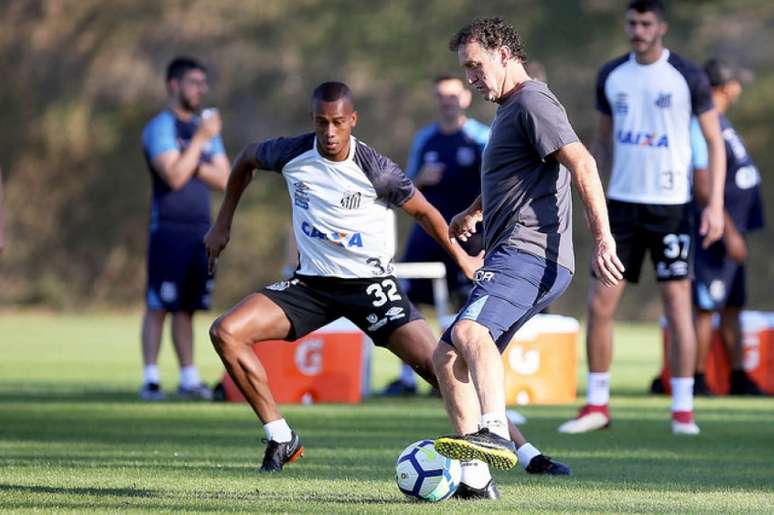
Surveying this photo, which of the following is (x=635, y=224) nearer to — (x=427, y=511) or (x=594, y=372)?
(x=594, y=372)

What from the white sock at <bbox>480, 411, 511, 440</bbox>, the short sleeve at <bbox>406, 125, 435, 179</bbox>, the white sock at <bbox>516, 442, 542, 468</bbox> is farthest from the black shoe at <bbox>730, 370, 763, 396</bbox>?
the white sock at <bbox>480, 411, 511, 440</bbox>

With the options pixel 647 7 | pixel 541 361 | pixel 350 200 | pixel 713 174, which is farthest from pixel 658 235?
pixel 350 200

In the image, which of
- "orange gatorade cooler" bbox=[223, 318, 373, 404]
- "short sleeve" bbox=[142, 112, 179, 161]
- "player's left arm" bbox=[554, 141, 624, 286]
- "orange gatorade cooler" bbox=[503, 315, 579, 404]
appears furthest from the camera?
"short sleeve" bbox=[142, 112, 179, 161]

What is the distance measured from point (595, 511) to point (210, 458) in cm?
244

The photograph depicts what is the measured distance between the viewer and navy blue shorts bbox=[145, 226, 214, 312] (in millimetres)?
11594

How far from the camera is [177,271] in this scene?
1162 cm

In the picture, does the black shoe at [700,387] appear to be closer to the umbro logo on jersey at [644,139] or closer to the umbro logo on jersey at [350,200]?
the umbro logo on jersey at [644,139]

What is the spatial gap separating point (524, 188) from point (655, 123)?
3.34m

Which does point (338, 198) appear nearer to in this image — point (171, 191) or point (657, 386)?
point (171, 191)

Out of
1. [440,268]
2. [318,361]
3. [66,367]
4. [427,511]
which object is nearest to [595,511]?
[427,511]

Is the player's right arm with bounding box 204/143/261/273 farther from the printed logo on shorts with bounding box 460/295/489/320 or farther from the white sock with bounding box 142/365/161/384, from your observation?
the white sock with bounding box 142/365/161/384

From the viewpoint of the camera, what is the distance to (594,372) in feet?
30.5

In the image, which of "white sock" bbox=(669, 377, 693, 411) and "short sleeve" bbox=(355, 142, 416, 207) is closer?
"short sleeve" bbox=(355, 142, 416, 207)

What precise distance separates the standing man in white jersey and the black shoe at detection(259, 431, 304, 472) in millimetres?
2590
